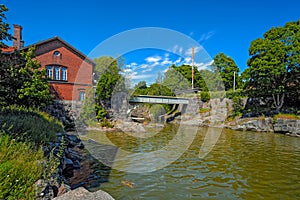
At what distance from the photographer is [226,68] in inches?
1902

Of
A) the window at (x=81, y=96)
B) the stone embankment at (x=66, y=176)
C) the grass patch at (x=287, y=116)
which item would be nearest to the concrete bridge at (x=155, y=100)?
the window at (x=81, y=96)

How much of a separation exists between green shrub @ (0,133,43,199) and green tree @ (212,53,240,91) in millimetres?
47720

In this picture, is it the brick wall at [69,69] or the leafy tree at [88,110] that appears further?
the brick wall at [69,69]

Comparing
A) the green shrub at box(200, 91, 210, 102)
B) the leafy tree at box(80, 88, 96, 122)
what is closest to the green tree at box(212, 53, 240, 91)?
the green shrub at box(200, 91, 210, 102)

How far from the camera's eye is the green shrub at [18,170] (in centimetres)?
364

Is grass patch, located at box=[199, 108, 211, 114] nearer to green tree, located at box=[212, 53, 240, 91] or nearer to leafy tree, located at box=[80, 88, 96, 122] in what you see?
leafy tree, located at box=[80, 88, 96, 122]

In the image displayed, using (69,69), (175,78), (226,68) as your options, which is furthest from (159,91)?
(226,68)

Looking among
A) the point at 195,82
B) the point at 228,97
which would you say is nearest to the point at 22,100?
the point at 228,97

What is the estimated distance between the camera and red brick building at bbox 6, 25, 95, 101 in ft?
75.4

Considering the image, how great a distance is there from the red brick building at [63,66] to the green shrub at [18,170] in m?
19.8

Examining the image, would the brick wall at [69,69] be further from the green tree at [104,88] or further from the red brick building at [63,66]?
the green tree at [104,88]

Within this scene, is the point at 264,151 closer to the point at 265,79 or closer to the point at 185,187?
the point at 185,187

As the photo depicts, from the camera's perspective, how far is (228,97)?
102 ft

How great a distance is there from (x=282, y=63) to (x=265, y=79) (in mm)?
2204
